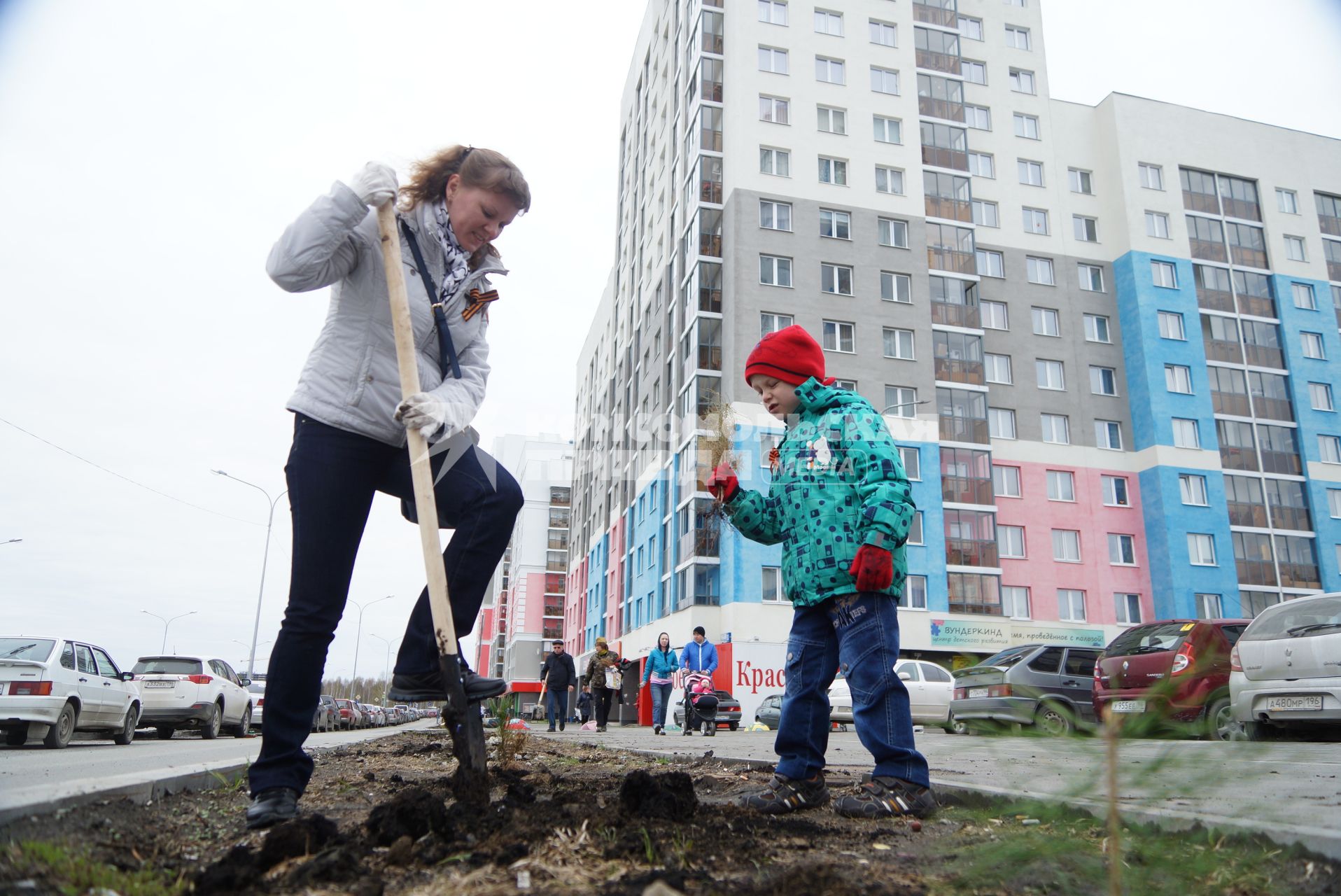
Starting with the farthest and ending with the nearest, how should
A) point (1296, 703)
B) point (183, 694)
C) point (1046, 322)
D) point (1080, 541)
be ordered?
point (1046, 322) < point (1080, 541) < point (183, 694) < point (1296, 703)

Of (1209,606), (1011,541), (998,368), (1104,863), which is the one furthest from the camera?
(998,368)

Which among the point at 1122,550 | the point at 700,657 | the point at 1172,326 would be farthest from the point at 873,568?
the point at 1172,326

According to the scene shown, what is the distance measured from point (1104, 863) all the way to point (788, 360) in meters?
2.49

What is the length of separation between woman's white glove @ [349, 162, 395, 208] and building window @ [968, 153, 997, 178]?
40209 mm

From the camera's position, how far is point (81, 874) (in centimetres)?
160

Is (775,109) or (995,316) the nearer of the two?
(775,109)

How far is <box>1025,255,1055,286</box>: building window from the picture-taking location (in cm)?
3828

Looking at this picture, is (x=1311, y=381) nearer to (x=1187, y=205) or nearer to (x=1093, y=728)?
(x=1187, y=205)

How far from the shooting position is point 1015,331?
3725 cm

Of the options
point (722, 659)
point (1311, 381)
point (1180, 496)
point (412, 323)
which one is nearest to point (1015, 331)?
point (1180, 496)

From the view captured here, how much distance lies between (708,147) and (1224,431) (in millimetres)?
24617

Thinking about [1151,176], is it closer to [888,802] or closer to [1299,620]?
[1299,620]

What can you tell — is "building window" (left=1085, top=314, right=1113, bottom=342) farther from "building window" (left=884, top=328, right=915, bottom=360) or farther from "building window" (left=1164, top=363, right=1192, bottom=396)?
"building window" (left=884, top=328, right=915, bottom=360)

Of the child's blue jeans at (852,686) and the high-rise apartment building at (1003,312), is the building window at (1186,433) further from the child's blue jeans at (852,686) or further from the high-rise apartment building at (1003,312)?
the child's blue jeans at (852,686)
